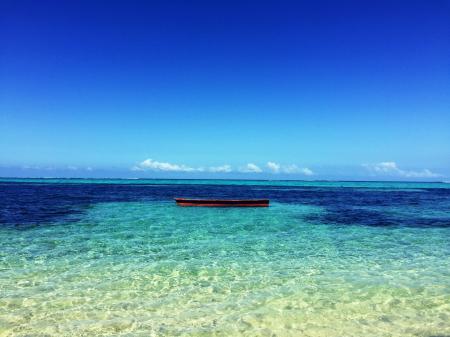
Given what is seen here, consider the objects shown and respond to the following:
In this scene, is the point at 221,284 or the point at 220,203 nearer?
the point at 221,284

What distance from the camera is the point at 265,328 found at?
6711mm

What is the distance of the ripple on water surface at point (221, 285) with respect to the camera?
6.82m

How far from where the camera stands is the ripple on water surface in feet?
22.4

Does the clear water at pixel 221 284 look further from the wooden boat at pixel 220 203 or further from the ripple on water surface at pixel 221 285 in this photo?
the wooden boat at pixel 220 203

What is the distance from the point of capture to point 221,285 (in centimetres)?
916

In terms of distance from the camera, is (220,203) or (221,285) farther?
(220,203)

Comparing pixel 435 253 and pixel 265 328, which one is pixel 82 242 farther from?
pixel 435 253

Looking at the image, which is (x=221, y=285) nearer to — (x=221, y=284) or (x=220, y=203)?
(x=221, y=284)

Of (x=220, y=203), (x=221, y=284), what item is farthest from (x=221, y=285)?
(x=220, y=203)

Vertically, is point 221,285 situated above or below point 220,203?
below

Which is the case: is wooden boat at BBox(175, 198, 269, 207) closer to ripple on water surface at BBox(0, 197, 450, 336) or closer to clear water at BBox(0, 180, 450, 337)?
clear water at BBox(0, 180, 450, 337)

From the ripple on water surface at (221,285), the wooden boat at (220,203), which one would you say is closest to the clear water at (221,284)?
the ripple on water surface at (221,285)

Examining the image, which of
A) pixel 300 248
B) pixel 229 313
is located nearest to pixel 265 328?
pixel 229 313

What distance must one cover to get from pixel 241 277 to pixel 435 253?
799 centimetres
